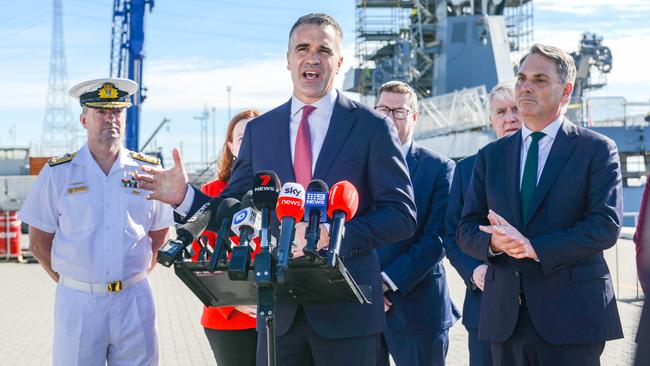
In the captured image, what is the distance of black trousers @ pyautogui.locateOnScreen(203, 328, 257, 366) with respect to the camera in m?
4.59

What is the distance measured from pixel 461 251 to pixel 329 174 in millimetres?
1719

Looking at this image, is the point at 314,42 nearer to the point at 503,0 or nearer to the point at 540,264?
the point at 540,264

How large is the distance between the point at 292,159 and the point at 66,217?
5.59ft

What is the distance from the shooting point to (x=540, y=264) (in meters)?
3.49

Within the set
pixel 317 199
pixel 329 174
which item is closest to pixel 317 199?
pixel 317 199

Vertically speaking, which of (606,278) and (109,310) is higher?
(606,278)

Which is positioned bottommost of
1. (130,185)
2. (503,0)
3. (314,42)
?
(130,185)

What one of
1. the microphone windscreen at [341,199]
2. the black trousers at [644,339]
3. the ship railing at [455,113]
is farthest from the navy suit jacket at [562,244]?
the ship railing at [455,113]

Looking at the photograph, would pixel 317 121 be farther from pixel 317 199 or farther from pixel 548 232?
pixel 548 232

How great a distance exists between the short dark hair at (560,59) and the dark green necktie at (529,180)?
0.35m

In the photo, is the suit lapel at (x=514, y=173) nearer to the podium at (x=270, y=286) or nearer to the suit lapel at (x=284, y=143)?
the podium at (x=270, y=286)

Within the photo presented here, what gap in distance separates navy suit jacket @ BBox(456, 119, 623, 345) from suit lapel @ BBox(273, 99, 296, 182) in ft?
3.31

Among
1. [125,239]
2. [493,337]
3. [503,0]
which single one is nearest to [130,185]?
[125,239]

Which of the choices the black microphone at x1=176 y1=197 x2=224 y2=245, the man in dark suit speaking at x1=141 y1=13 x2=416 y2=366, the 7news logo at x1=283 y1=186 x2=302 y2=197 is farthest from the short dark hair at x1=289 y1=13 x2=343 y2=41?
the 7news logo at x1=283 y1=186 x2=302 y2=197
